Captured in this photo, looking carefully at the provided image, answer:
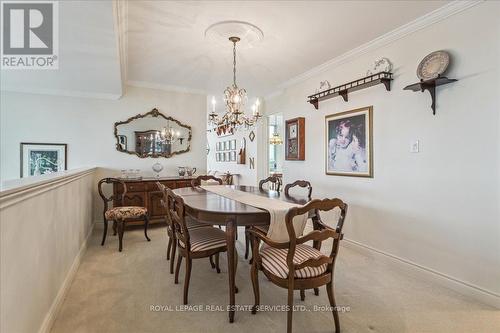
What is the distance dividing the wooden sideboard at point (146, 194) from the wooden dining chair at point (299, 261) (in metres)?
2.79

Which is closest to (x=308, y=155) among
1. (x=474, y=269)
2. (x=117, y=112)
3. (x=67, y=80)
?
(x=474, y=269)

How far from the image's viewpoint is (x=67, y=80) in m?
3.75

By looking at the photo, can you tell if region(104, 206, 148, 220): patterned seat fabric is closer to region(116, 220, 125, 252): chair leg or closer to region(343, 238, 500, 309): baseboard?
region(116, 220, 125, 252): chair leg

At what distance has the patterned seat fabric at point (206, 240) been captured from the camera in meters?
2.23

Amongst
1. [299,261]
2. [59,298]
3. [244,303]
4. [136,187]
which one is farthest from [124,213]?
[299,261]

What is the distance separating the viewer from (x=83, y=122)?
438 cm

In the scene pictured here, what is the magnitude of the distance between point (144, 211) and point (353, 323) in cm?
287

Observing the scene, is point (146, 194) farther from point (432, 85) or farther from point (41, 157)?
point (432, 85)

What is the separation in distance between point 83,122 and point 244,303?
3.94m

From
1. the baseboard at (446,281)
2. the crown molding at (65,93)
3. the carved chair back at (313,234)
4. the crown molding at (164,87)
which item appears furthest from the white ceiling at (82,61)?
the baseboard at (446,281)

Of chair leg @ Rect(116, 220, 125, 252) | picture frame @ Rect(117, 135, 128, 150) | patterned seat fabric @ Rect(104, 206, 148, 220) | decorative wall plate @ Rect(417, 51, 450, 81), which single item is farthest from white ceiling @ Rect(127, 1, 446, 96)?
chair leg @ Rect(116, 220, 125, 252)

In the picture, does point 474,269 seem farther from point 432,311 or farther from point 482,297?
point 432,311

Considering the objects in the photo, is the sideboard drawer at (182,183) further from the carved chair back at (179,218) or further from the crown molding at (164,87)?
the carved chair back at (179,218)

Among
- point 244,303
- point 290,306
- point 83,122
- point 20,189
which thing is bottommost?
point 244,303
